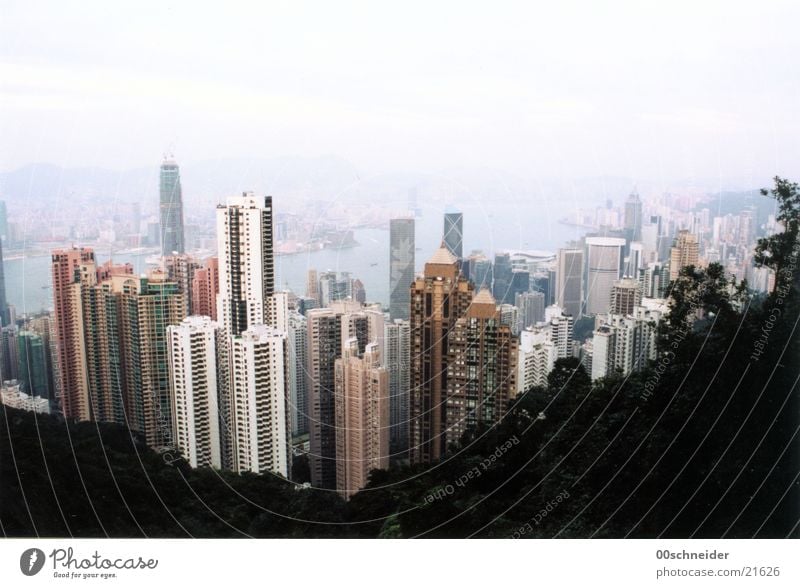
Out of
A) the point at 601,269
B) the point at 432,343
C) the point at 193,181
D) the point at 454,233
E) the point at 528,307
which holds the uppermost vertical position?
the point at 193,181

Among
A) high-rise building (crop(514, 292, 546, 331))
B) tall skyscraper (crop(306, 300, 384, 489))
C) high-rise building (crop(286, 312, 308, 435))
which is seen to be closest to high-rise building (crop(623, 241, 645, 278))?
high-rise building (crop(514, 292, 546, 331))

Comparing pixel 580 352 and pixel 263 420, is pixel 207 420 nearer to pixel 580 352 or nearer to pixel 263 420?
pixel 263 420

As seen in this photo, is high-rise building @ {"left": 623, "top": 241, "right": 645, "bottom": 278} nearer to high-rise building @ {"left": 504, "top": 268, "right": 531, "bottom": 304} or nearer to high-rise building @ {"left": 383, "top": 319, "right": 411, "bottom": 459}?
high-rise building @ {"left": 504, "top": 268, "right": 531, "bottom": 304}

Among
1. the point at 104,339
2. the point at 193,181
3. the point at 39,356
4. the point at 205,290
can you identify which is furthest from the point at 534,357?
the point at 39,356

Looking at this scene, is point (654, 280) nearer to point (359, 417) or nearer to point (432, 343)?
point (432, 343)

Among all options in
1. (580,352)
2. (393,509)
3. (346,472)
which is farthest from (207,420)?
(580,352)

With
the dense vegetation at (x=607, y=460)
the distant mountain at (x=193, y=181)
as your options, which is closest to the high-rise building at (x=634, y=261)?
the dense vegetation at (x=607, y=460)
